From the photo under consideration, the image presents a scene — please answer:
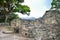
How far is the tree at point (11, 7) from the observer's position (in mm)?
15553

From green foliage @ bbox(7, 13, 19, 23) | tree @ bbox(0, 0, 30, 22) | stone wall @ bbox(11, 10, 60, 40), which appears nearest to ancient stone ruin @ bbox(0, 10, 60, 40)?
stone wall @ bbox(11, 10, 60, 40)

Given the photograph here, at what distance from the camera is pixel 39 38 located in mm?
5469

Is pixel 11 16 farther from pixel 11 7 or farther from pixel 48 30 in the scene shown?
pixel 48 30

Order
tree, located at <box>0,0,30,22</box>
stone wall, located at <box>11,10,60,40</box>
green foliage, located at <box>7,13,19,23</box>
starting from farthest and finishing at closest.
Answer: green foliage, located at <box>7,13,19,23</box>
tree, located at <box>0,0,30,22</box>
stone wall, located at <box>11,10,60,40</box>

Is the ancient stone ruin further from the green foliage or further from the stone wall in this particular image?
the green foliage

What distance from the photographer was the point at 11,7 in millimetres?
16250

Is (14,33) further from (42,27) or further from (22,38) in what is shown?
(42,27)

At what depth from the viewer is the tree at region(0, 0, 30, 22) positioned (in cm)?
1555

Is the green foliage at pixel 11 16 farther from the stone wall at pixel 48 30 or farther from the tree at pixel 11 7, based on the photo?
the stone wall at pixel 48 30

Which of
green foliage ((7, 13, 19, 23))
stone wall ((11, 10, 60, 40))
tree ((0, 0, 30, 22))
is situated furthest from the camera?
green foliage ((7, 13, 19, 23))

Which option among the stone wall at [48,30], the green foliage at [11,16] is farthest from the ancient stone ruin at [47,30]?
the green foliage at [11,16]

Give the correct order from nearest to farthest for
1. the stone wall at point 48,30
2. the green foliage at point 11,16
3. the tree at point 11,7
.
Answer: the stone wall at point 48,30 → the tree at point 11,7 → the green foliage at point 11,16

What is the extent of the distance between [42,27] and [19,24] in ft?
5.31

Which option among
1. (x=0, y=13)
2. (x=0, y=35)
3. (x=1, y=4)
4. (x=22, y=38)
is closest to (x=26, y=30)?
(x=22, y=38)
